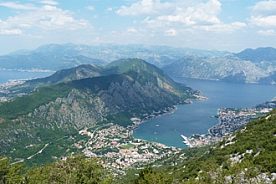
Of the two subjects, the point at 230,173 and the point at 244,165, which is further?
the point at 244,165

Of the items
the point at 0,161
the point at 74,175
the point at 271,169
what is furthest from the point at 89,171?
the point at 271,169

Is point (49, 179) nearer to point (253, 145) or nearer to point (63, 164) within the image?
point (63, 164)

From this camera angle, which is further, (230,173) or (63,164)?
(63,164)

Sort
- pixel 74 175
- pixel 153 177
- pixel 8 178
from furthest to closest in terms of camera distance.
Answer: pixel 8 178, pixel 74 175, pixel 153 177

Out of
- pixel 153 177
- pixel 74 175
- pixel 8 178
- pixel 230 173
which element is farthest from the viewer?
pixel 8 178

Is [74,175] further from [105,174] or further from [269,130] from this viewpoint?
[269,130]

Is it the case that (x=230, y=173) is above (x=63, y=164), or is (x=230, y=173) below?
above

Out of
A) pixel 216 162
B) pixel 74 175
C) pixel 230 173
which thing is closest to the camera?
pixel 230 173

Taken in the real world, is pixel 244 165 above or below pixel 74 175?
above

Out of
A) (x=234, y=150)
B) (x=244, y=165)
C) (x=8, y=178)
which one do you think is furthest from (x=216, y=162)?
(x=8, y=178)
